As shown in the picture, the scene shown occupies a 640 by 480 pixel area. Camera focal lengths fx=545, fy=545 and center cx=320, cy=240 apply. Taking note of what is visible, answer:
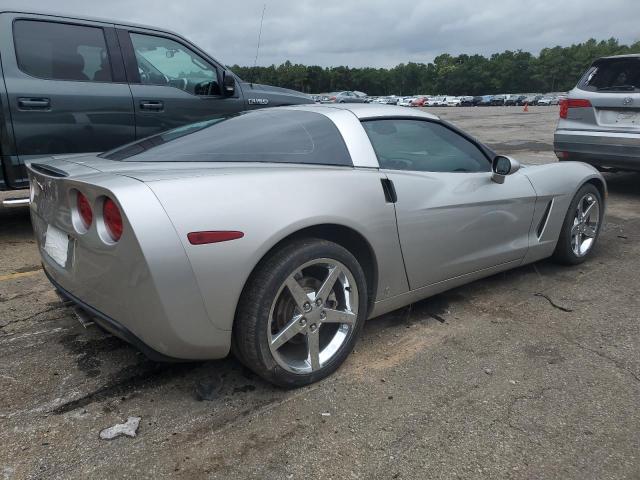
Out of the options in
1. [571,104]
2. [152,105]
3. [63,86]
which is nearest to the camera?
[63,86]

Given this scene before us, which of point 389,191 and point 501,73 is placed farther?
point 501,73

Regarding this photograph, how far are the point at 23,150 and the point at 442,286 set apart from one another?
368 centimetres

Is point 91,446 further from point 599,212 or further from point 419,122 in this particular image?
point 599,212

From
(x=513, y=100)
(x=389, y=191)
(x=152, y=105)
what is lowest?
(x=513, y=100)

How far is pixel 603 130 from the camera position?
6.65 m

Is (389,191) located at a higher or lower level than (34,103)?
lower

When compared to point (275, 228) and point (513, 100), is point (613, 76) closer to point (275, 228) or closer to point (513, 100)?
point (275, 228)

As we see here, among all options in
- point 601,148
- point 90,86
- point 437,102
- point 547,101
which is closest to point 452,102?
point 437,102

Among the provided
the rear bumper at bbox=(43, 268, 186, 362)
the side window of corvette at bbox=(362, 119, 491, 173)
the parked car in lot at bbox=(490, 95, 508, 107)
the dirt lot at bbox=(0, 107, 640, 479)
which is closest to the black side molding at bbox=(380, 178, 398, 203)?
the side window of corvette at bbox=(362, 119, 491, 173)

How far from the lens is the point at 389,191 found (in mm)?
2842

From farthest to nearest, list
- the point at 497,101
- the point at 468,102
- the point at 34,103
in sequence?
1. the point at 468,102
2. the point at 497,101
3. the point at 34,103

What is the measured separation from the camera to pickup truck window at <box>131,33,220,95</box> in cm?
531

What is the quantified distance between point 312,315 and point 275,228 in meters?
0.49

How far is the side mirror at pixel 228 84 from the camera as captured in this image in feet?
18.8
